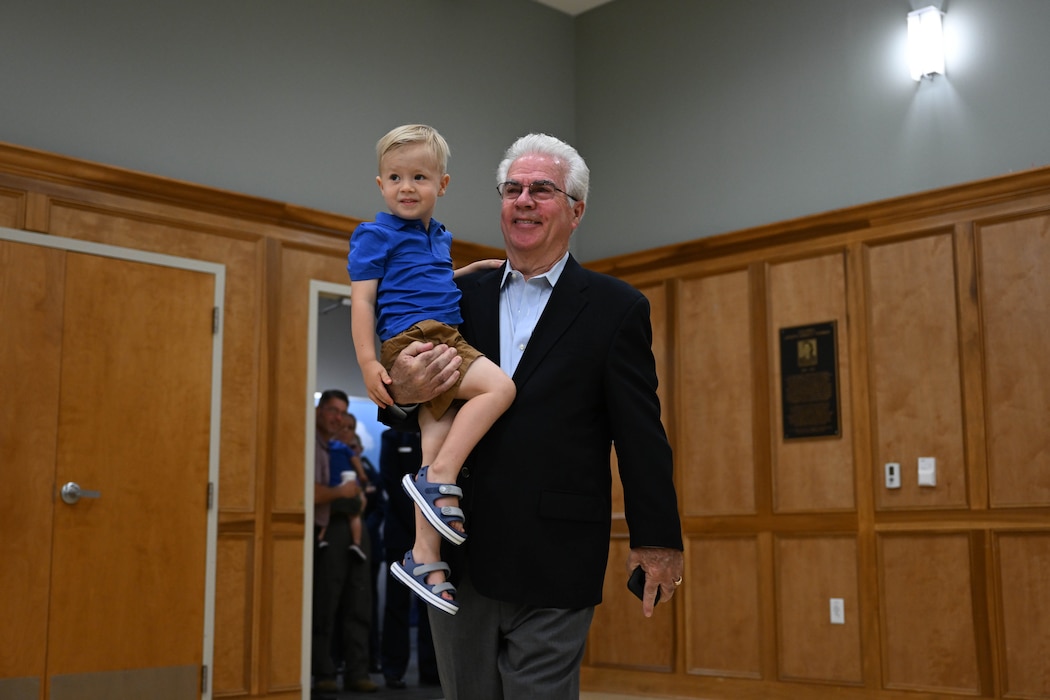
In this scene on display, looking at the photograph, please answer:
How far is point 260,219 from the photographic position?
567cm

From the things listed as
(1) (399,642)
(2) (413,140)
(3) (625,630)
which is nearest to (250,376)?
(1) (399,642)

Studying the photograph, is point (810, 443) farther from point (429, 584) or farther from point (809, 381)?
point (429, 584)

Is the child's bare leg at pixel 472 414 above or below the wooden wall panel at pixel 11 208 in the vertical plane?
below

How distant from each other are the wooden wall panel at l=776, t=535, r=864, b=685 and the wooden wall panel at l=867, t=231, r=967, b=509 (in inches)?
15.9

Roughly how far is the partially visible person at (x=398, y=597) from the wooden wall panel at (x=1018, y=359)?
3.16 m

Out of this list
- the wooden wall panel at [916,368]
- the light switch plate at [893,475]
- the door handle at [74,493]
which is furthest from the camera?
the light switch plate at [893,475]

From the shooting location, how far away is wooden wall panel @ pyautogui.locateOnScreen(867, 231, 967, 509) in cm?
539

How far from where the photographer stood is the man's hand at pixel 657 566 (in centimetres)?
215

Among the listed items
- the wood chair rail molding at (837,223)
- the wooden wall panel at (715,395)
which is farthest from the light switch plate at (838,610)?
the wood chair rail molding at (837,223)

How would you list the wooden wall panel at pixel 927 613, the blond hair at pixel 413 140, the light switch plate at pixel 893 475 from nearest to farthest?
the blond hair at pixel 413 140 < the wooden wall panel at pixel 927 613 < the light switch plate at pixel 893 475

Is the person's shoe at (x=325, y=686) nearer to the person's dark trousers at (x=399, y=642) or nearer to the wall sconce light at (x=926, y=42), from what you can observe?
the person's dark trousers at (x=399, y=642)

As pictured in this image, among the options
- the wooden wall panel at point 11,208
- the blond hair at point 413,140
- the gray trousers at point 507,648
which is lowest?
the gray trousers at point 507,648

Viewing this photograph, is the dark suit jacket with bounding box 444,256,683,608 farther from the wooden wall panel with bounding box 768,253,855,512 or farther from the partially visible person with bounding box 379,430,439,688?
the partially visible person with bounding box 379,430,439,688

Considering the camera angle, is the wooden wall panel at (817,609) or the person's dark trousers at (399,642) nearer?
the wooden wall panel at (817,609)
